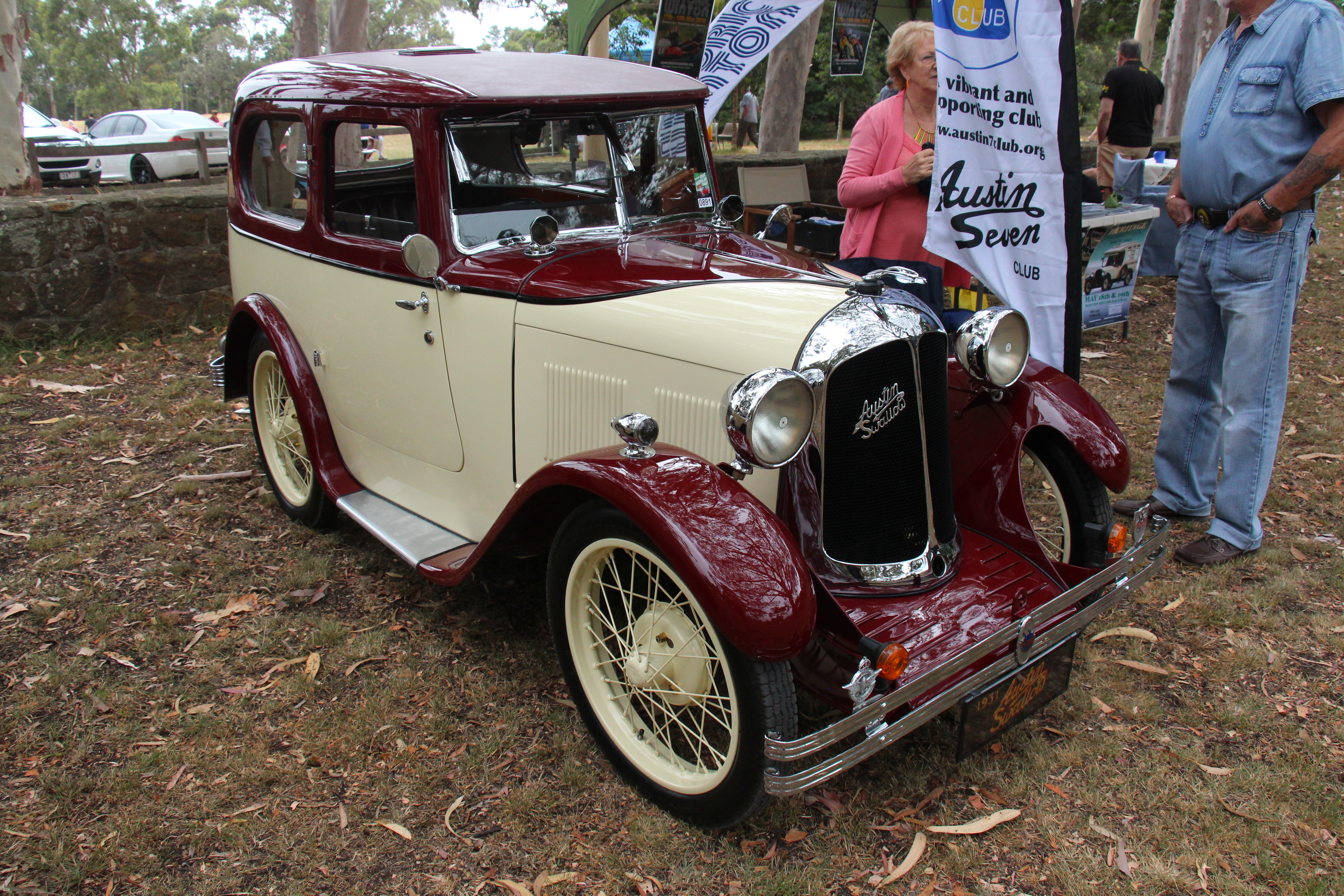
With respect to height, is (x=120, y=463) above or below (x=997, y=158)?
below

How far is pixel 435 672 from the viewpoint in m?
2.89

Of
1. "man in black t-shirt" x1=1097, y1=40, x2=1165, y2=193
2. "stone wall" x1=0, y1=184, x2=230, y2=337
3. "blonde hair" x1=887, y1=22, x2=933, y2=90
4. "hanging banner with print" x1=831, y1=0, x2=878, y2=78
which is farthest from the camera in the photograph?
"hanging banner with print" x1=831, y1=0, x2=878, y2=78

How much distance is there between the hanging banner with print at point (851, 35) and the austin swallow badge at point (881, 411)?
7080mm

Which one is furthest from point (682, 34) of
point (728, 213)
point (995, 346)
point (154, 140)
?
point (154, 140)

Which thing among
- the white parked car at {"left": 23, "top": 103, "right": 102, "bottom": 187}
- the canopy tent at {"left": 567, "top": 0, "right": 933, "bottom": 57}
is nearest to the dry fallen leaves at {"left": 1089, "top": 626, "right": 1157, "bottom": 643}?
the canopy tent at {"left": 567, "top": 0, "right": 933, "bottom": 57}

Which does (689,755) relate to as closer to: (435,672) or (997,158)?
(435,672)

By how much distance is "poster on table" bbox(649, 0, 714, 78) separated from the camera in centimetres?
631

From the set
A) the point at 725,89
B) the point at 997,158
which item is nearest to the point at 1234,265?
the point at 997,158

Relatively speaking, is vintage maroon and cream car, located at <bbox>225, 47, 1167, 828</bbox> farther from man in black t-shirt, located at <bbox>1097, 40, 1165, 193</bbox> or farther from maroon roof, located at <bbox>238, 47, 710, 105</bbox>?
man in black t-shirt, located at <bbox>1097, 40, 1165, 193</bbox>

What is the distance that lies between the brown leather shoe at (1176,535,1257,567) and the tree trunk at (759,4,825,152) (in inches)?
357

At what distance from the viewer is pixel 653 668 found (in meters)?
2.28

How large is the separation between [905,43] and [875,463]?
215cm

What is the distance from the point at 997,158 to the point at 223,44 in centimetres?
7829

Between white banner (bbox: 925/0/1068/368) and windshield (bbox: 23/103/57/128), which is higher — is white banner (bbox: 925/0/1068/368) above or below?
below
